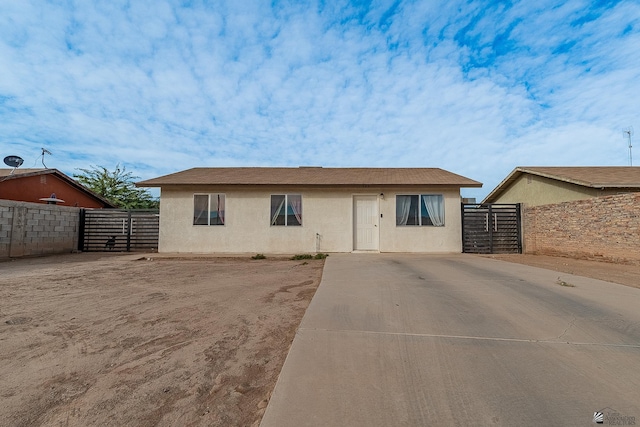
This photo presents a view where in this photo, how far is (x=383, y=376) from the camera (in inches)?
87.8

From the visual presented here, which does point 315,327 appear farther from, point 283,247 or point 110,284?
point 283,247

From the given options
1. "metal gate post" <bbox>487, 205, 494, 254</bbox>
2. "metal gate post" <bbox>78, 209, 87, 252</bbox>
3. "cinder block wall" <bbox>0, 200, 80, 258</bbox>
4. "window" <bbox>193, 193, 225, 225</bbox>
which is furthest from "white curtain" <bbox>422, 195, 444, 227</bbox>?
"cinder block wall" <bbox>0, 200, 80, 258</bbox>

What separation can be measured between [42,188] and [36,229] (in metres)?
6.64

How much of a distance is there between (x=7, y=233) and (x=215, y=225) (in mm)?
6233

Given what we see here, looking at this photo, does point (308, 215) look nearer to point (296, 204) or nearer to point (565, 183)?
point (296, 204)

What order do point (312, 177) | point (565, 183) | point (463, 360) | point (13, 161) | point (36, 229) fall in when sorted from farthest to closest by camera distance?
point (13, 161) < point (312, 177) < point (565, 183) < point (36, 229) < point (463, 360)

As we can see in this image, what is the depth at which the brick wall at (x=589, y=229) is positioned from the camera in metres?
7.82

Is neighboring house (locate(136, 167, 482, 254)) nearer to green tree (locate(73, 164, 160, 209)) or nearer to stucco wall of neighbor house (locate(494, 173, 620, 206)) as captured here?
stucco wall of neighbor house (locate(494, 173, 620, 206))

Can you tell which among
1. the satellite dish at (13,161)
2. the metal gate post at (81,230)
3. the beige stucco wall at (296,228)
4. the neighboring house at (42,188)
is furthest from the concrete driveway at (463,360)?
the satellite dish at (13,161)

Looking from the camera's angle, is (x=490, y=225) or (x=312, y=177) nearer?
(x=490, y=225)

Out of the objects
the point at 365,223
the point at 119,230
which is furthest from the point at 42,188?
the point at 365,223

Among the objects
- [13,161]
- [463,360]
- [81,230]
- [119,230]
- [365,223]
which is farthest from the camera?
[13,161]

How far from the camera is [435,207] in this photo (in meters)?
10.8

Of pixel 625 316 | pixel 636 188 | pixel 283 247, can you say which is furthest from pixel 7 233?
pixel 636 188
